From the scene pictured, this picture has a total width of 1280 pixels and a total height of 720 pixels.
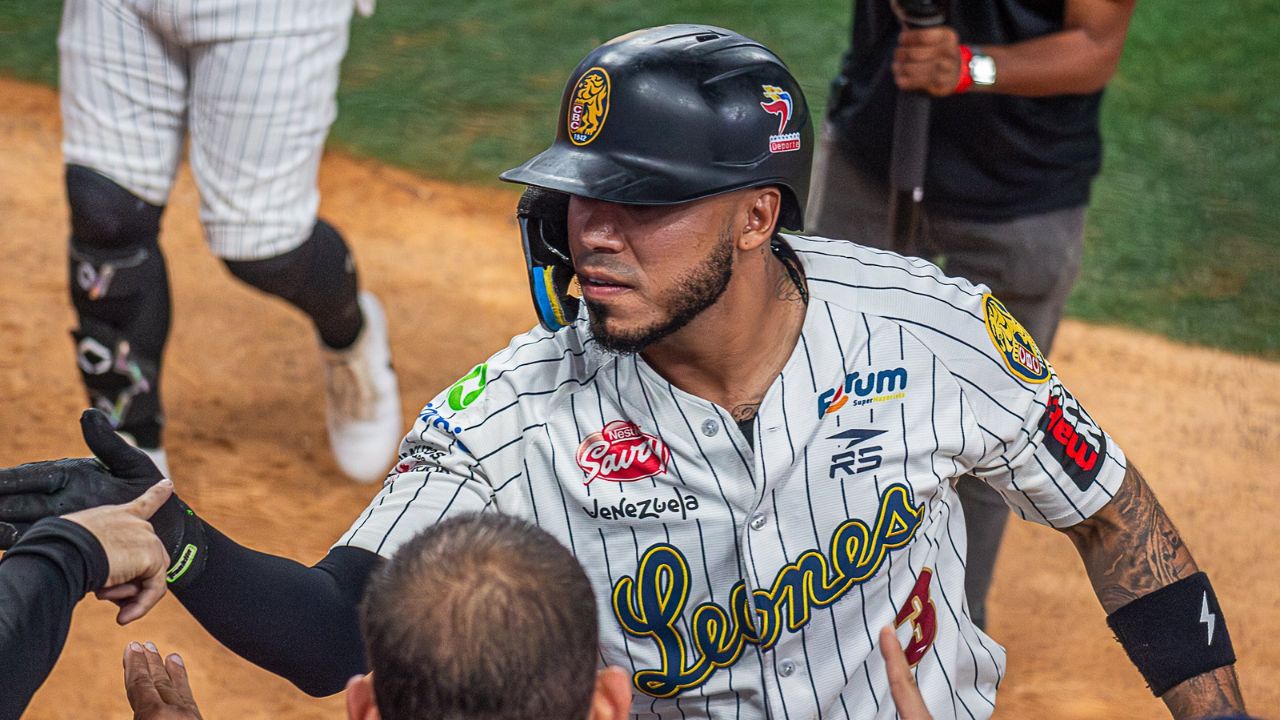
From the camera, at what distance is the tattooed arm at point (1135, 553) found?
2402 mm

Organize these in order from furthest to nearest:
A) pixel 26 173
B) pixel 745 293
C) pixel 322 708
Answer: pixel 26 173 → pixel 322 708 → pixel 745 293

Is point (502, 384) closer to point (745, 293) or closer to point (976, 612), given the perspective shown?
point (745, 293)

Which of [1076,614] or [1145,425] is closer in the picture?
[1076,614]

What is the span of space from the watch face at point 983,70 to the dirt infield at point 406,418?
146 cm

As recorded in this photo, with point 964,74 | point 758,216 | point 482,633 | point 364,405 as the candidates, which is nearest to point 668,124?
point 758,216

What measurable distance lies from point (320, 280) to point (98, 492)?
2149 millimetres

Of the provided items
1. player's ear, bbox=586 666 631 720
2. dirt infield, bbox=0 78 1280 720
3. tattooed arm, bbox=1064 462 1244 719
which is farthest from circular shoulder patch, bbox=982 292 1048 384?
dirt infield, bbox=0 78 1280 720

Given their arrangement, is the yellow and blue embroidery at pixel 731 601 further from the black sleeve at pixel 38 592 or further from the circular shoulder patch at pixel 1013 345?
the black sleeve at pixel 38 592

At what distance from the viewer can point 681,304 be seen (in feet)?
7.36

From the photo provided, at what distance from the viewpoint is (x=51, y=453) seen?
4422 mm

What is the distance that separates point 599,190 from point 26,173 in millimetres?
5053

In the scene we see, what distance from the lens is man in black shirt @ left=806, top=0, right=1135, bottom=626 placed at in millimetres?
3479

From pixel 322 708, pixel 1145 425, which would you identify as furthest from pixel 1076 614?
pixel 322 708

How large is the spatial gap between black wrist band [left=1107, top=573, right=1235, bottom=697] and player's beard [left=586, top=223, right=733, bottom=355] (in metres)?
0.87
